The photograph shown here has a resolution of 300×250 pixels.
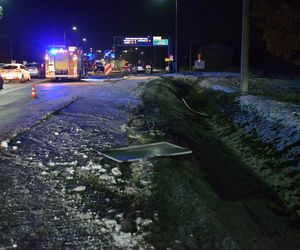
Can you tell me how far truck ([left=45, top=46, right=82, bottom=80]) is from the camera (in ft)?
127

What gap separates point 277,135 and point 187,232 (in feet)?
25.3

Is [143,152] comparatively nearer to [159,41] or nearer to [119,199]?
[119,199]

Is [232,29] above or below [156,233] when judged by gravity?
above

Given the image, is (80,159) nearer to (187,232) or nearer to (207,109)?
→ (187,232)

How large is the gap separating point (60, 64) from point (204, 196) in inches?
1289

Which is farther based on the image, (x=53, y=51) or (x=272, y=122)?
(x=53, y=51)

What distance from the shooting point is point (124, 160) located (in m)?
9.16

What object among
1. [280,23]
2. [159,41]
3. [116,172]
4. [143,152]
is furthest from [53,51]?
[159,41]

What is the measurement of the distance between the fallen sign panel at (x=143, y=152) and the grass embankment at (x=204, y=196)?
38 centimetres

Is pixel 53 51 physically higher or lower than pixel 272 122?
higher

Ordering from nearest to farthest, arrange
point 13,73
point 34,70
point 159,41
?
1. point 13,73
2. point 34,70
3. point 159,41

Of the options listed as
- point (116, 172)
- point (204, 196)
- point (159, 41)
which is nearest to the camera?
point (204, 196)

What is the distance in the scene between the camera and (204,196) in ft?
25.8

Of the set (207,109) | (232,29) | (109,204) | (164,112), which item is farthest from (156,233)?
(232,29)
